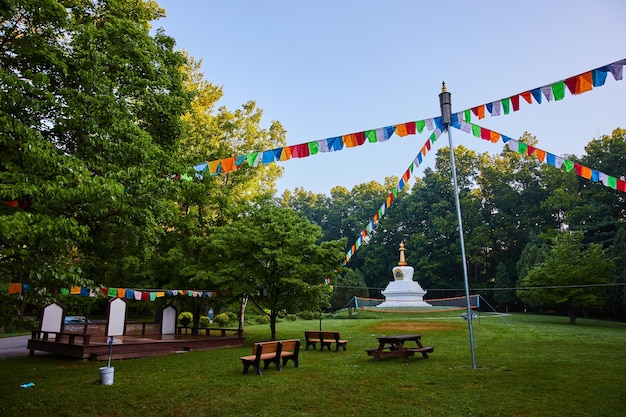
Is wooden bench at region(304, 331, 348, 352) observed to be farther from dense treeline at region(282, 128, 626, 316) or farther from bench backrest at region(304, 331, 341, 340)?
dense treeline at region(282, 128, 626, 316)

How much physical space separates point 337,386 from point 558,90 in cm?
768

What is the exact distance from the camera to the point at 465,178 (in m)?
55.2

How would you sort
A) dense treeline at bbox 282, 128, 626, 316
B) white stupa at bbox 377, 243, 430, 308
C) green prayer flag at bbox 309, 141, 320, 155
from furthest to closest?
1. dense treeline at bbox 282, 128, 626, 316
2. white stupa at bbox 377, 243, 430, 308
3. green prayer flag at bbox 309, 141, 320, 155

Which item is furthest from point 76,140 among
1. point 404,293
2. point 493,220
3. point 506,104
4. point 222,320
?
point 493,220

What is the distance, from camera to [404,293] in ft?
125

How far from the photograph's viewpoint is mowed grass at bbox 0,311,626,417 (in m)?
6.82

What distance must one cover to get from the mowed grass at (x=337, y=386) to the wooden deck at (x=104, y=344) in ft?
1.45

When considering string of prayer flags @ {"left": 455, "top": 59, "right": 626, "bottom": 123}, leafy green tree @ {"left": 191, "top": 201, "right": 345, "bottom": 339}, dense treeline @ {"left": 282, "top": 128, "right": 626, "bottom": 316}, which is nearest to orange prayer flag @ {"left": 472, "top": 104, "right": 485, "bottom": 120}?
string of prayer flags @ {"left": 455, "top": 59, "right": 626, "bottom": 123}

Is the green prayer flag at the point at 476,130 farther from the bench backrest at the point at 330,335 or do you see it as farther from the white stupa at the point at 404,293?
the white stupa at the point at 404,293

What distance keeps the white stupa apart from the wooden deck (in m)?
22.4

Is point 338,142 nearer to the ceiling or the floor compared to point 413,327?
nearer to the ceiling

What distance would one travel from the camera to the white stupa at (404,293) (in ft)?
120

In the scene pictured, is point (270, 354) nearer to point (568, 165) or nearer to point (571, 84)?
point (571, 84)

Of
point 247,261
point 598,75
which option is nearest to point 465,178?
point 247,261
